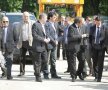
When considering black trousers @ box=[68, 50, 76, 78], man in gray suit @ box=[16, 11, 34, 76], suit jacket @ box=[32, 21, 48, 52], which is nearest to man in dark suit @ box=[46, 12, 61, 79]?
man in gray suit @ box=[16, 11, 34, 76]

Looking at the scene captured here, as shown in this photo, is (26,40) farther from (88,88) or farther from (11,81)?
(88,88)

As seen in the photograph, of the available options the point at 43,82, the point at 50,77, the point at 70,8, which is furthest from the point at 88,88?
the point at 70,8

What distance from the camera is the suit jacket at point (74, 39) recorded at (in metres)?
15.7

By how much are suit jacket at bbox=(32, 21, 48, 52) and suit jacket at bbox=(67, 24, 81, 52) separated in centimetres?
77

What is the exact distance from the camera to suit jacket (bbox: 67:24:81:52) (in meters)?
15.7

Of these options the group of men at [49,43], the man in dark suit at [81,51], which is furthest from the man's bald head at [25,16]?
A: the man in dark suit at [81,51]

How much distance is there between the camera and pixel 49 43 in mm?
16391

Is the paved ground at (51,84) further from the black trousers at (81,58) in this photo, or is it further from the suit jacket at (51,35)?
the suit jacket at (51,35)

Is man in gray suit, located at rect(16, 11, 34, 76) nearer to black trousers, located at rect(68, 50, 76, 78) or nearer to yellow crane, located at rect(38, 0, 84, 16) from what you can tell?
black trousers, located at rect(68, 50, 76, 78)

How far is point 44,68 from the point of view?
16.4 metres

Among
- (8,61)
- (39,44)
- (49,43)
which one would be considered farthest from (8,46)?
(49,43)

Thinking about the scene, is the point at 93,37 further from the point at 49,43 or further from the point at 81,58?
the point at 49,43

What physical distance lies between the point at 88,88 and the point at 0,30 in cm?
376

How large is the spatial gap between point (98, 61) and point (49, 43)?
64.4 inches
